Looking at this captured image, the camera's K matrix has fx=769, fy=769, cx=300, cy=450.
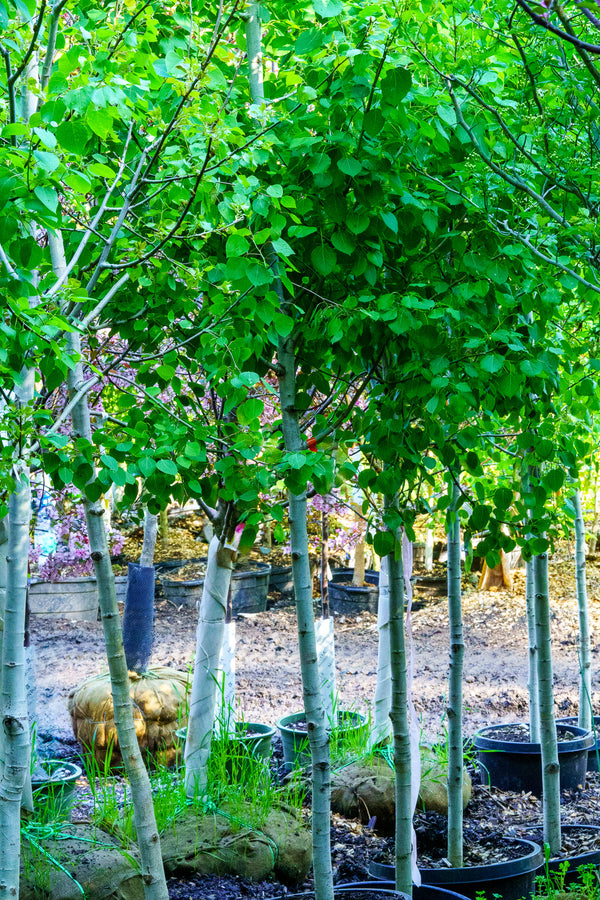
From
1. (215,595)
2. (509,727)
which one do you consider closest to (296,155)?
(215,595)

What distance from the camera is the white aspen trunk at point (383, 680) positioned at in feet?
13.6

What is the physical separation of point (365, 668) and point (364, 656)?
51cm

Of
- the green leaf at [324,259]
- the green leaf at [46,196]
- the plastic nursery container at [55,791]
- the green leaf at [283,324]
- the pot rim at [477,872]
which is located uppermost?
the green leaf at [324,259]

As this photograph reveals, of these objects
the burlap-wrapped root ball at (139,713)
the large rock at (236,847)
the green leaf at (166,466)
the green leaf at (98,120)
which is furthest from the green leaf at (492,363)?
the burlap-wrapped root ball at (139,713)

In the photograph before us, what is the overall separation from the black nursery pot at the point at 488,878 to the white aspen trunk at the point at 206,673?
95 cm

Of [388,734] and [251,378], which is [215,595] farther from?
[251,378]

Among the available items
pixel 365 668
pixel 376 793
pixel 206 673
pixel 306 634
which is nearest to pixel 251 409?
pixel 306 634

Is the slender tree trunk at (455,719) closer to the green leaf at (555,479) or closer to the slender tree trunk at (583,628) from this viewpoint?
the green leaf at (555,479)

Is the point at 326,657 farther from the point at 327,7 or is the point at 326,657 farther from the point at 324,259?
the point at 327,7

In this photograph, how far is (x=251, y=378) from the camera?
1.78 meters

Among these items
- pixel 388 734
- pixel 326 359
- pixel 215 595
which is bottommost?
pixel 388 734

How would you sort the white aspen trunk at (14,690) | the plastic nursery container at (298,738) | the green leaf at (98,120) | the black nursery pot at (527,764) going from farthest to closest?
the plastic nursery container at (298,738) → the black nursery pot at (527,764) → the white aspen trunk at (14,690) → the green leaf at (98,120)

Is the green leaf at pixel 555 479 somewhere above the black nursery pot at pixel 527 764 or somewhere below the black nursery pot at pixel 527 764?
above

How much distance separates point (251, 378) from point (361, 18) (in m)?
0.80
